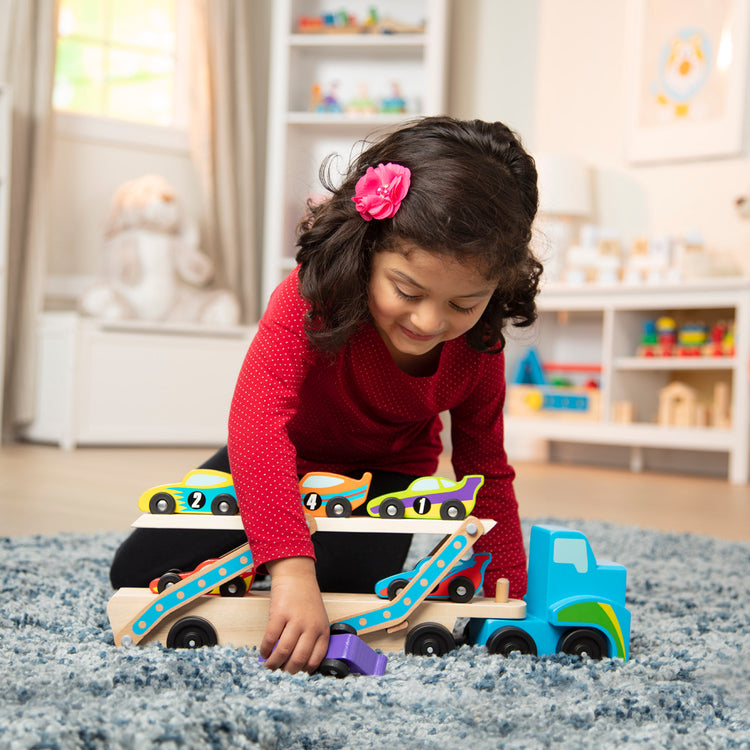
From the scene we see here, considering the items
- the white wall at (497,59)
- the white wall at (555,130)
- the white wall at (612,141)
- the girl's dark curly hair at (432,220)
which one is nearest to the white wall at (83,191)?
the white wall at (555,130)

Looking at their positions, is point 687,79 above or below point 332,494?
above

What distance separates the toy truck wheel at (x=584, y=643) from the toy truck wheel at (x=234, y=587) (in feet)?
0.93

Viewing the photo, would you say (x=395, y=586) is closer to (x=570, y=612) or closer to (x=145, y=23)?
(x=570, y=612)

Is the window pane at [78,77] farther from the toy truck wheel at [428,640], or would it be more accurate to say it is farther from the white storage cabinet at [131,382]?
the toy truck wheel at [428,640]

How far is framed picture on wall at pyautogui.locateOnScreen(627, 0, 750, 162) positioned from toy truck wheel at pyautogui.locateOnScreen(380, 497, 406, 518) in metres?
2.59

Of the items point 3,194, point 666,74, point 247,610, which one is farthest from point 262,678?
point 666,74

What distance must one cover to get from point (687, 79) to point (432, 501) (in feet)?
8.88

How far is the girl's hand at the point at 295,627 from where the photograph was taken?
2.26 feet

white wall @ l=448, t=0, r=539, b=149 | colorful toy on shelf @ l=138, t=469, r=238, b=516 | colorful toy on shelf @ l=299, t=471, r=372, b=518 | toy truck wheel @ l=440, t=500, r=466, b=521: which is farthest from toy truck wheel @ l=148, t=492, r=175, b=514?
white wall @ l=448, t=0, r=539, b=149

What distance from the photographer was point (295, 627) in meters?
0.69

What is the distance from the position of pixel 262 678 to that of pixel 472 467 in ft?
1.26

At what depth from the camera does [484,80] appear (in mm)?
3463

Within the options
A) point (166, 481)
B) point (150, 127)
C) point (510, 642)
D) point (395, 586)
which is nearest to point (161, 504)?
point (395, 586)

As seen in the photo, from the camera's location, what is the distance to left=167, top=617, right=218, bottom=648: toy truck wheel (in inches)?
30.1
